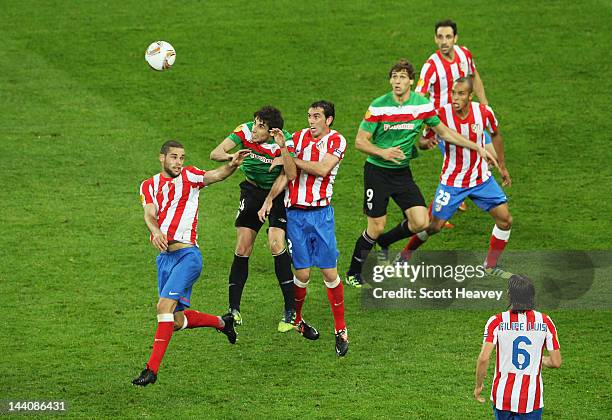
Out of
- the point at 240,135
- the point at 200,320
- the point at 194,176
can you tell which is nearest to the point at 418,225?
the point at 240,135

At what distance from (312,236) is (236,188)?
4.14 meters

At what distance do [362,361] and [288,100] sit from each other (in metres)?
7.11

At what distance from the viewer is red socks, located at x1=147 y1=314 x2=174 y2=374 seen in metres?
9.44

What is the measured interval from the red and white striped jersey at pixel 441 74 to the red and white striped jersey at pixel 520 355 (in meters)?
5.87

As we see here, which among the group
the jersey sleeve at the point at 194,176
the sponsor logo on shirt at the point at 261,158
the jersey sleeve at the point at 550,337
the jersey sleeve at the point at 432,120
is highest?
the jersey sleeve at the point at 432,120

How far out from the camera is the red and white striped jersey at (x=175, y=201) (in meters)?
9.71

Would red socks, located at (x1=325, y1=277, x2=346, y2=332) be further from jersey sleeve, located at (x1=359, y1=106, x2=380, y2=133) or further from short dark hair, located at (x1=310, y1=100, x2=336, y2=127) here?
jersey sleeve, located at (x1=359, y1=106, x2=380, y2=133)

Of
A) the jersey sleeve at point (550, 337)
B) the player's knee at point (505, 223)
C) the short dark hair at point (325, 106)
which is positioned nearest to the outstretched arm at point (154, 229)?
the short dark hair at point (325, 106)

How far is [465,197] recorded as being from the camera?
1188cm

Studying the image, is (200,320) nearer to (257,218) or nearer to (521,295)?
(257,218)

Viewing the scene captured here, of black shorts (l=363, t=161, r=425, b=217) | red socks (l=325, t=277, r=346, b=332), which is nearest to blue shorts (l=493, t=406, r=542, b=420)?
red socks (l=325, t=277, r=346, b=332)

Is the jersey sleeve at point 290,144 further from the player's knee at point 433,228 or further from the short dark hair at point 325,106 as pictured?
the player's knee at point 433,228

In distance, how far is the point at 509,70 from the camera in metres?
17.5

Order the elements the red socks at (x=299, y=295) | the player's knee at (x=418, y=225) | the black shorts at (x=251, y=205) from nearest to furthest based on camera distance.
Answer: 1. the red socks at (x=299, y=295)
2. the black shorts at (x=251, y=205)
3. the player's knee at (x=418, y=225)
